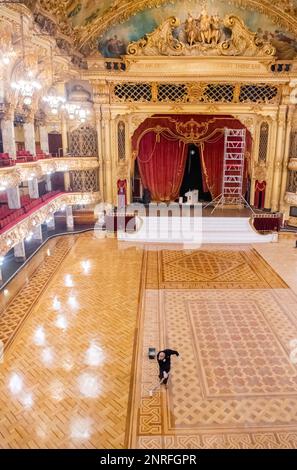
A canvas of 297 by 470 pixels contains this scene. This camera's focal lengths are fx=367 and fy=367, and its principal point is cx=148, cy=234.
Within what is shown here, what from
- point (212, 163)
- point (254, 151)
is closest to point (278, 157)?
point (254, 151)

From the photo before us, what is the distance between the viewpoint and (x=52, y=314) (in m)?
9.86

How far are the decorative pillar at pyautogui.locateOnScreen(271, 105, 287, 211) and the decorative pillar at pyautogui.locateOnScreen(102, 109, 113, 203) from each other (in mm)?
8213

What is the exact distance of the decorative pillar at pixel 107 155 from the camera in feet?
Result: 57.9

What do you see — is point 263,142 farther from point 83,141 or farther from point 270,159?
point 83,141

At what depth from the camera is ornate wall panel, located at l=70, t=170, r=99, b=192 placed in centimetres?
1830

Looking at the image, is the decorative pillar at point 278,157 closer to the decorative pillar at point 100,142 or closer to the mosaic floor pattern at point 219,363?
the mosaic floor pattern at point 219,363

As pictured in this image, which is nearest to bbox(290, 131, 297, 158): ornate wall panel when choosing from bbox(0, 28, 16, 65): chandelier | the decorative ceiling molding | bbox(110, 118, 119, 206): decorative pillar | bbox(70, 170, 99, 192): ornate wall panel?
the decorative ceiling molding

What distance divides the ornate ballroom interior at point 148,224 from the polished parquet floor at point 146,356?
0.12 feet

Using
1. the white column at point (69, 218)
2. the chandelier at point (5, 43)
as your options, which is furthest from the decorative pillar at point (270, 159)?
the chandelier at point (5, 43)

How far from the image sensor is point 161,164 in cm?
1886

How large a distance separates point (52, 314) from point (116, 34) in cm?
1331

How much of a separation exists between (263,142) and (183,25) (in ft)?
21.7

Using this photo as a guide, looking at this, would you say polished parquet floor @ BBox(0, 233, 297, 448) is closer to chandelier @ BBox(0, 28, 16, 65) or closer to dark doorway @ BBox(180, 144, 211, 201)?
chandelier @ BBox(0, 28, 16, 65)
